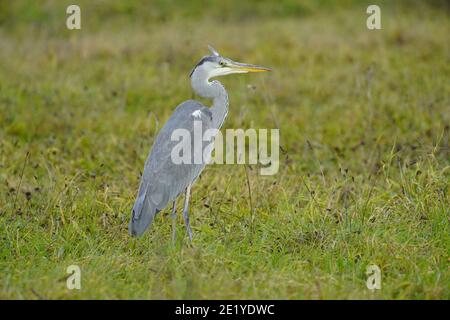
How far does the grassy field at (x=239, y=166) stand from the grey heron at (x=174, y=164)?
245 millimetres

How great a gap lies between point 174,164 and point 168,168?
6 centimetres

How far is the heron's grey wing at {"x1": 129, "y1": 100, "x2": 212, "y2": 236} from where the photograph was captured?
4.81m

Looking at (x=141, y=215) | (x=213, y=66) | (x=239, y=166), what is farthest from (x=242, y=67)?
(x=141, y=215)

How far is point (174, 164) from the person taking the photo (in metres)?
5.06

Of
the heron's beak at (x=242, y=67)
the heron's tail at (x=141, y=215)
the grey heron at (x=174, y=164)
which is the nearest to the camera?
the heron's tail at (x=141, y=215)

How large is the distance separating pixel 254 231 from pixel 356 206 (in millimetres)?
791

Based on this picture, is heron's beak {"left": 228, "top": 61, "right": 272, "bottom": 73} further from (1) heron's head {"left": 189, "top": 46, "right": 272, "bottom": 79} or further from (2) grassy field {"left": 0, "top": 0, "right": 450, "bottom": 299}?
(2) grassy field {"left": 0, "top": 0, "right": 450, "bottom": 299}

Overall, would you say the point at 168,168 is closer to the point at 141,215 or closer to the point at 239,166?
the point at 141,215

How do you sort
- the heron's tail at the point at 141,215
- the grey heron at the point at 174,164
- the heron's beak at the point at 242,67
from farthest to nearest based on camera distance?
the heron's beak at the point at 242,67, the grey heron at the point at 174,164, the heron's tail at the point at 141,215

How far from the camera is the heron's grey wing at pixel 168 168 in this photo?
481cm

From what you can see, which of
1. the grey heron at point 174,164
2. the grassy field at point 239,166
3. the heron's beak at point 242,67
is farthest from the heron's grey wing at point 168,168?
the heron's beak at point 242,67

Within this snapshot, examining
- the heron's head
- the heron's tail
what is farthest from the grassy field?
the heron's head

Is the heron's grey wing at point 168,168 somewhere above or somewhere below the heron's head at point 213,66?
below

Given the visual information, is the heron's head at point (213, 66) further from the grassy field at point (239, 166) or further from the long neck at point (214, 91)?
the grassy field at point (239, 166)
